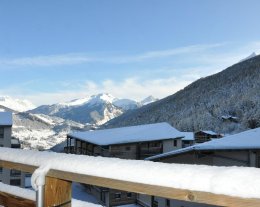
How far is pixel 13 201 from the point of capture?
2805 millimetres

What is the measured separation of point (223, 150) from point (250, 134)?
6.68 feet

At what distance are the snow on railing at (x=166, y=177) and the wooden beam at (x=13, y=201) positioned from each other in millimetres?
368

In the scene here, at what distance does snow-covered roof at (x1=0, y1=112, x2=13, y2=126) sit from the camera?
1575 inches

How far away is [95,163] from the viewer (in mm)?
2068

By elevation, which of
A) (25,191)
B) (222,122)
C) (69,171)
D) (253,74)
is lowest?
(25,191)

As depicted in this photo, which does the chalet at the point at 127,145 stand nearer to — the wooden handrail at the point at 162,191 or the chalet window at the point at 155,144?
the chalet window at the point at 155,144

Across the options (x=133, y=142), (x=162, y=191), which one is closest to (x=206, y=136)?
(x=133, y=142)

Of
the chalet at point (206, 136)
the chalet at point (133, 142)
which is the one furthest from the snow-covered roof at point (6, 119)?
the chalet at point (206, 136)

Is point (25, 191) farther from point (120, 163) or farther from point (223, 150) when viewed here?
point (223, 150)

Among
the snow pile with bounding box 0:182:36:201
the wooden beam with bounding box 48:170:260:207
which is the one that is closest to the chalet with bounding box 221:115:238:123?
the snow pile with bounding box 0:182:36:201

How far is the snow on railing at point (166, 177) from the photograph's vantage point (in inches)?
57.4

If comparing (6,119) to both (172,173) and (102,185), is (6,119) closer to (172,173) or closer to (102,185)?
(102,185)

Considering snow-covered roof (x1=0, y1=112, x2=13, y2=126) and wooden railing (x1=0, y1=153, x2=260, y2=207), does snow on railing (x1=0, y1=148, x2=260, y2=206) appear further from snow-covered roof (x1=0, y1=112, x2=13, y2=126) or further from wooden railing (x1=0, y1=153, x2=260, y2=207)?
snow-covered roof (x1=0, y1=112, x2=13, y2=126)

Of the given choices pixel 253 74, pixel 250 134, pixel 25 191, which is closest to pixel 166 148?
pixel 250 134
